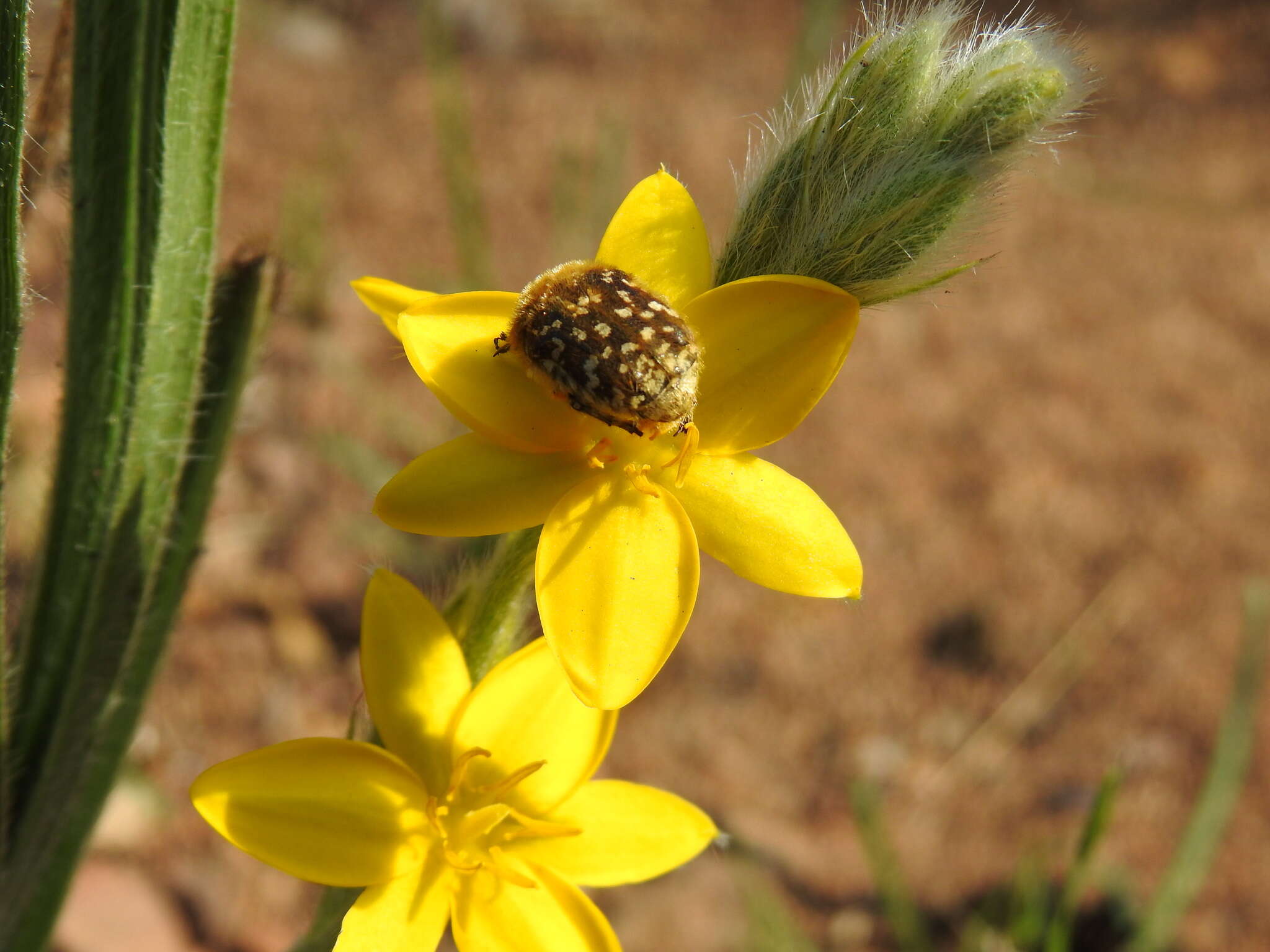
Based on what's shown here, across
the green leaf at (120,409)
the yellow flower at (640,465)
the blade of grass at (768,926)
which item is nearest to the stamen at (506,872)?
the yellow flower at (640,465)

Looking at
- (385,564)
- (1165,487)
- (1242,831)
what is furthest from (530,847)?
(1165,487)

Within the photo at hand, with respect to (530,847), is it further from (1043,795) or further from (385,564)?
(1043,795)

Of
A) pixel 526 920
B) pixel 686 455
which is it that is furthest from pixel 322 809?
pixel 686 455

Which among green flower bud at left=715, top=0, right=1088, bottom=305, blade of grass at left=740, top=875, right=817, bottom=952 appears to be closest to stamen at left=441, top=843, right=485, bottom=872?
green flower bud at left=715, top=0, right=1088, bottom=305

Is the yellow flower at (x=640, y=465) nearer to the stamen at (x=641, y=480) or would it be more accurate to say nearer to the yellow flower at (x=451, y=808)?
the stamen at (x=641, y=480)

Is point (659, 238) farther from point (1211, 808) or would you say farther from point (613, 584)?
point (1211, 808)

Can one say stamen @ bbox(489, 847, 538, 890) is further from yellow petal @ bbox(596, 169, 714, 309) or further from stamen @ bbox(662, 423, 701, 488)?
yellow petal @ bbox(596, 169, 714, 309)
